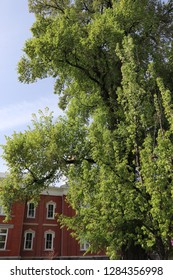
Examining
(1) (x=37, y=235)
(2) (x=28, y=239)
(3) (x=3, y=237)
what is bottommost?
(2) (x=28, y=239)

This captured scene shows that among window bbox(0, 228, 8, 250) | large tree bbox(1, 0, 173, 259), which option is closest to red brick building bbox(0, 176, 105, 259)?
window bbox(0, 228, 8, 250)

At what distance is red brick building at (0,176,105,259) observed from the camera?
2703cm

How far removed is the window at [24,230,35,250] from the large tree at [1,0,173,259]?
17738 millimetres

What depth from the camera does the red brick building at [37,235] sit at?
88.7ft

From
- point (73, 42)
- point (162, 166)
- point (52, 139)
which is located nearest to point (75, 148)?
point (52, 139)

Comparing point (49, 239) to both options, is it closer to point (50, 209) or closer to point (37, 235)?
point (37, 235)

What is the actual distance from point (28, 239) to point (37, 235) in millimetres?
1003

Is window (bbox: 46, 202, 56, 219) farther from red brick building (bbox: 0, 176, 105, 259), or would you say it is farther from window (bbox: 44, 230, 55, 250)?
window (bbox: 44, 230, 55, 250)

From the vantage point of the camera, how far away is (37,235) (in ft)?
95.5

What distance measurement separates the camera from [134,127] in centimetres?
765

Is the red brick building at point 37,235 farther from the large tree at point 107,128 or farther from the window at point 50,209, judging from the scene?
the large tree at point 107,128

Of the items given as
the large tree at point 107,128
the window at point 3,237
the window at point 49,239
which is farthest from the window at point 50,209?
the large tree at point 107,128

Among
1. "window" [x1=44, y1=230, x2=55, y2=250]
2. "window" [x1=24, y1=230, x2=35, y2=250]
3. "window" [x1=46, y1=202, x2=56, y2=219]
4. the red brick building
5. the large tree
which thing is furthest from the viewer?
"window" [x1=46, y1=202, x2=56, y2=219]

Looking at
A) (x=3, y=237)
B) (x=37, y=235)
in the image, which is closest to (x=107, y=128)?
(x=3, y=237)
